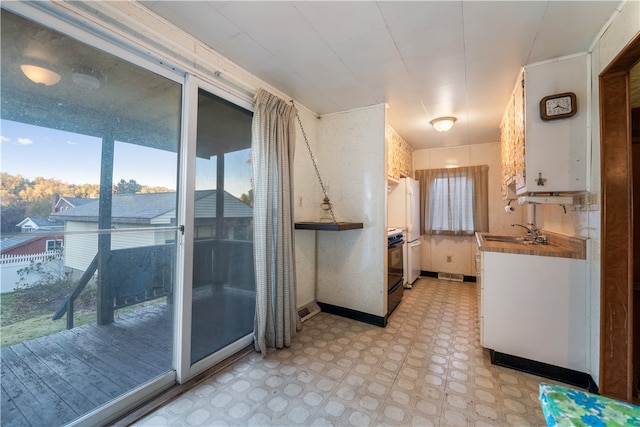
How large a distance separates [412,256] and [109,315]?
3.89m

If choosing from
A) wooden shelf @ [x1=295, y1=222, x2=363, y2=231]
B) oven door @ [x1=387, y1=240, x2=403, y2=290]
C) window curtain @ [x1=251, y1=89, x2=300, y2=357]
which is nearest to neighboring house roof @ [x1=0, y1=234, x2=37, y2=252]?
window curtain @ [x1=251, y1=89, x2=300, y2=357]

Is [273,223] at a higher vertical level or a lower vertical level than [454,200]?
lower

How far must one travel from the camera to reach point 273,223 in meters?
2.30

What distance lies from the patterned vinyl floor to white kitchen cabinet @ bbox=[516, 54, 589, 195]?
1.49m

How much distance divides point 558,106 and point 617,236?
0.99 m

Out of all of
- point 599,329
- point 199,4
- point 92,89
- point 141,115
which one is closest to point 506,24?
point 199,4

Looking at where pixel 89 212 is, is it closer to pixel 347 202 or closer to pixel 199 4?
pixel 199 4

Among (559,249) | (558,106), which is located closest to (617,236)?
(559,249)

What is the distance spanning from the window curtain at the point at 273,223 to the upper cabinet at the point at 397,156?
4.86 ft

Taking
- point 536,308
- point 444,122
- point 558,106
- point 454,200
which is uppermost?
point 444,122

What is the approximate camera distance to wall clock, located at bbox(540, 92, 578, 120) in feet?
6.02

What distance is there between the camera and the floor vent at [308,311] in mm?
2901

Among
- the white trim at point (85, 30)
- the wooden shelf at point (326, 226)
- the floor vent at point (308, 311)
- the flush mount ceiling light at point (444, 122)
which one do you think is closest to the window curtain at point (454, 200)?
the flush mount ceiling light at point (444, 122)

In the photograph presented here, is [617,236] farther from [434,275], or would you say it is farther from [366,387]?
[434,275]
